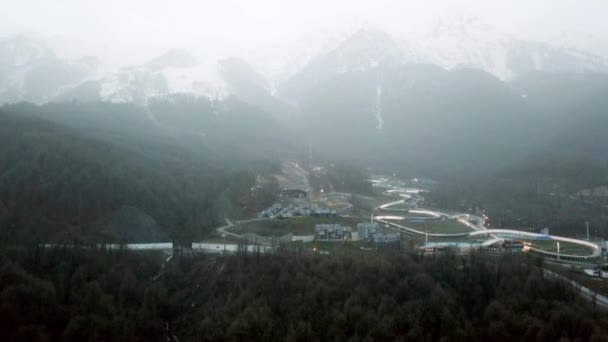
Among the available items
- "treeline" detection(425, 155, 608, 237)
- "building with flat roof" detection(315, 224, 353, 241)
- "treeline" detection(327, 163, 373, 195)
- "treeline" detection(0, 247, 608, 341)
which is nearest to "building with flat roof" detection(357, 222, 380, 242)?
"building with flat roof" detection(315, 224, 353, 241)

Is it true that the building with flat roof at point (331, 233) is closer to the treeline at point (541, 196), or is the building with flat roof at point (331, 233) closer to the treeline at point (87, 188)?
the treeline at point (87, 188)

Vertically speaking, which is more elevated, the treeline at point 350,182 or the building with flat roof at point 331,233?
the treeline at point 350,182

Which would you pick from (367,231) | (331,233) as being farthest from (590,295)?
(331,233)

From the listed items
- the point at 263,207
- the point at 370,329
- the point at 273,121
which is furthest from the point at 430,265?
the point at 273,121

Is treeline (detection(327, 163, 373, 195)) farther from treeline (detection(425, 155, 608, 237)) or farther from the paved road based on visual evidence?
the paved road

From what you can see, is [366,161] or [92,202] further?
[366,161]

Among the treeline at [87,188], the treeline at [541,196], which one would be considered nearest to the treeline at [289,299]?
the treeline at [87,188]

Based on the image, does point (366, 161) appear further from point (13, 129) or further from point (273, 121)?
point (13, 129)
